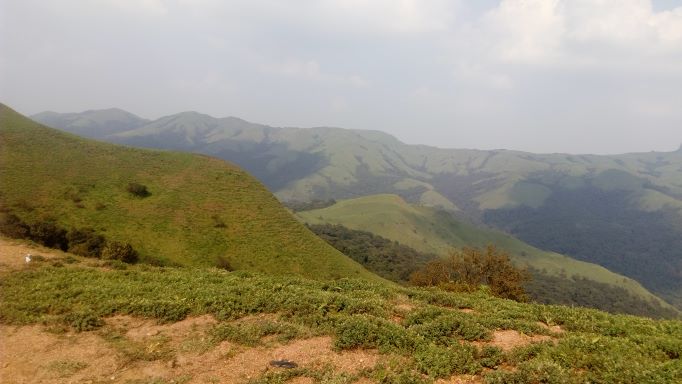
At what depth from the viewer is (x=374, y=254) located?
143 meters

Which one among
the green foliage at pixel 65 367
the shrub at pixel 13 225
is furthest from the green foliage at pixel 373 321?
the shrub at pixel 13 225

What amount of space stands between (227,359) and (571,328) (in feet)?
41.7

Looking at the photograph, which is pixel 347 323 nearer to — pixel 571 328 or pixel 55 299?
pixel 571 328

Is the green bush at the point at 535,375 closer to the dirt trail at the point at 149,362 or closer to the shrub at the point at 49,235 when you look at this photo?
the dirt trail at the point at 149,362

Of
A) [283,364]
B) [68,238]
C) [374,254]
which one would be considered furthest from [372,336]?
[374,254]

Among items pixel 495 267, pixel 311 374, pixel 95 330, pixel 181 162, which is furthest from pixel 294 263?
pixel 311 374

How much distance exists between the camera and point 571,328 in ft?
50.4

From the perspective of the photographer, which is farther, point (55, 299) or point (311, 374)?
point (55, 299)

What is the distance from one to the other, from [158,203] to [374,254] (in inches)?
3374

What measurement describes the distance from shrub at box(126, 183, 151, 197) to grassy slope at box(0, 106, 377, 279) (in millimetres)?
1205

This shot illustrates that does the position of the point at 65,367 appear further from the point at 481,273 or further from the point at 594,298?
the point at 594,298

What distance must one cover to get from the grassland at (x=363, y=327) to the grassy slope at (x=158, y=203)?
40.6 meters

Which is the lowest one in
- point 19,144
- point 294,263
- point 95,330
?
point 294,263

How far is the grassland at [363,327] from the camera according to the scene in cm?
1180
